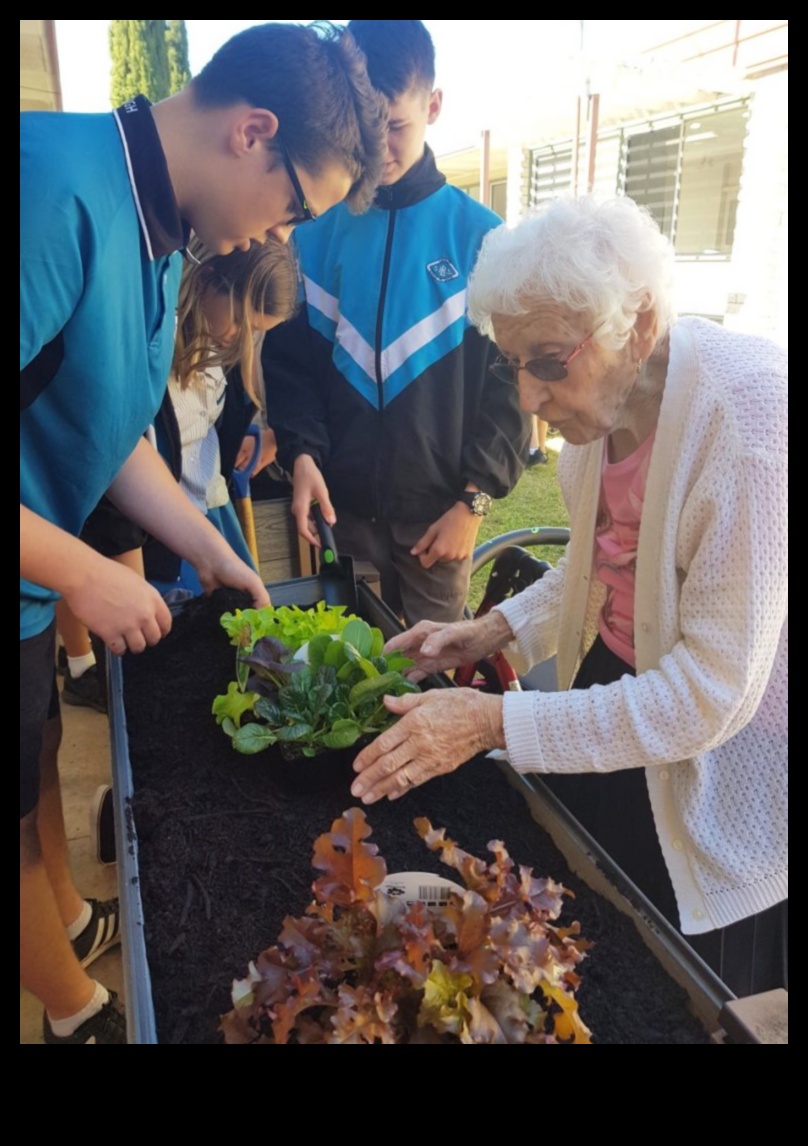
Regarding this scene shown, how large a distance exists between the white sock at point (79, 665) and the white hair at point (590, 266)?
2.79 m

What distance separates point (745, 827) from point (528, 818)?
38 centimetres

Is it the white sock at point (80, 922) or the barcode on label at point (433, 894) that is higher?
the barcode on label at point (433, 894)

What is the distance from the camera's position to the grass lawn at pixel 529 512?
17.8 ft

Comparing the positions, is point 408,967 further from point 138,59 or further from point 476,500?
point 138,59

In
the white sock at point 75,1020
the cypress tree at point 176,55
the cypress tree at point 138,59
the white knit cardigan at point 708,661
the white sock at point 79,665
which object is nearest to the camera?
the white knit cardigan at point 708,661

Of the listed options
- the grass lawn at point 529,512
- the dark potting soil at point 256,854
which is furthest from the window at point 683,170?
the dark potting soil at point 256,854

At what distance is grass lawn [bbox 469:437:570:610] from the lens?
542 cm

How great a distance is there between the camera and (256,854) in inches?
50.7

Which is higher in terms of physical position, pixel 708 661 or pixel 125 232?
pixel 125 232

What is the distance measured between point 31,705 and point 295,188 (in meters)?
1.07

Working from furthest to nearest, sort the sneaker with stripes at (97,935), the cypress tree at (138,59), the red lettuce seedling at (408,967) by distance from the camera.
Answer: the cypress tree at (138,59)
the sneaker with stripes at (97,935)
the red lettuce seedling at (408,967)

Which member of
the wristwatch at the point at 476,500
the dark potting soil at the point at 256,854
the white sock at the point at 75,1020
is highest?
the wristwatch at the point at 476,500

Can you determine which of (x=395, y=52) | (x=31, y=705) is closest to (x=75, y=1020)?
(x=31, y=705)

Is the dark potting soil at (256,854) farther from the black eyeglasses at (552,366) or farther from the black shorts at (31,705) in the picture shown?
the black eyeglasses at (552,366)
